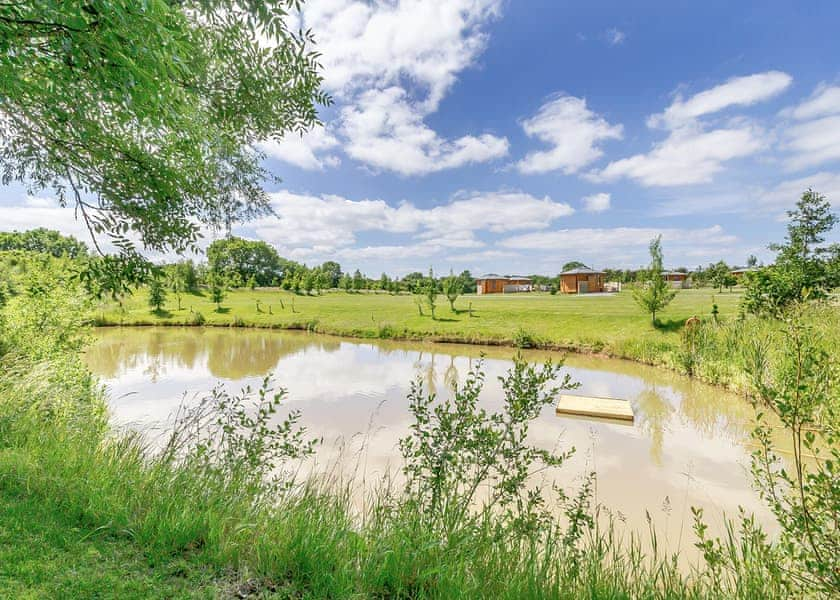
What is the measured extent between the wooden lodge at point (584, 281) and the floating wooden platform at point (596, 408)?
122 ft

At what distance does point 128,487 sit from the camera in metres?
2.91

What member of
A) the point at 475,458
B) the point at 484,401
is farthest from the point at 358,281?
the point at 475,458

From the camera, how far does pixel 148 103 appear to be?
95.0 inches

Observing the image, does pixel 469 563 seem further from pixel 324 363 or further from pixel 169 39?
pixel 324 363

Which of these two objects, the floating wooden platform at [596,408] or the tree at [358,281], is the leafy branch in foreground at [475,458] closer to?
the floating wooden platform at [596,408]

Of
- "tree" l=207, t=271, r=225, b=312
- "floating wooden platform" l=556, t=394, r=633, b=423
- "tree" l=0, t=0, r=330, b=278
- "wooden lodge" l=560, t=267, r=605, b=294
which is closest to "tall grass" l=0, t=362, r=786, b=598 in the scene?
"tree" l=0, t=0, r=330, b=278

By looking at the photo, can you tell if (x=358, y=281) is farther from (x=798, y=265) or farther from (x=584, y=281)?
(x=798, y=265)

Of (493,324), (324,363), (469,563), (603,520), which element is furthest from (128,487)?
(493,324)

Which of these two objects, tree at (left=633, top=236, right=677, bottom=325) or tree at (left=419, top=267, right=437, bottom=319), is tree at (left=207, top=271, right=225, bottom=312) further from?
tree at (left=633, top=236, right=677, bottom=325)

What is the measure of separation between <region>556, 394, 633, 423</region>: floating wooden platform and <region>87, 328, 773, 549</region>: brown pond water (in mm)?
308

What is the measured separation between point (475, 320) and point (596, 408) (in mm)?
14524

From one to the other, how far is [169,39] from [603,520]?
6.34 m

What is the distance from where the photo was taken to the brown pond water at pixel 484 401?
5.70m

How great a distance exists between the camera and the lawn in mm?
18047
